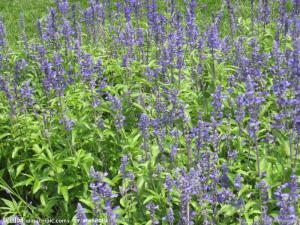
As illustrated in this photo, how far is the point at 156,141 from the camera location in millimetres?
4023

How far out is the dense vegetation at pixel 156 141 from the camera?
3.42 m

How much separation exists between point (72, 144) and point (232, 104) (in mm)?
1432

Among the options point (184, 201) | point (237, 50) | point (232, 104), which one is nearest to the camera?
point (184, 201)

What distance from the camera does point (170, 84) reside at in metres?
4.80

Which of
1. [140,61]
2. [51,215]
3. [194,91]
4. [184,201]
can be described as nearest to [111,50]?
[140,61]

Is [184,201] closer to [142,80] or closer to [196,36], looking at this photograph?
[142,80]

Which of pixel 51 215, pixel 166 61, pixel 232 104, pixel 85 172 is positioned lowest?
pixel 51 215

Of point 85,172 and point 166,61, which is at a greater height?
point 166,61

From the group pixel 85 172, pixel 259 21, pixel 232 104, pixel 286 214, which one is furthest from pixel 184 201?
pixel 259 21

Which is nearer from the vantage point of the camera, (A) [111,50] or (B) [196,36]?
(B) [196,36]

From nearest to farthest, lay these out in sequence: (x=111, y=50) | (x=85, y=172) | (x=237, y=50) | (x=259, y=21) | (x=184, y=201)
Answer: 1. (x=184, y=201)
2. (x=85, y=172)
3. (x=237, y=50)
4. (x=111, y=50)
5. (x=259, y=21)

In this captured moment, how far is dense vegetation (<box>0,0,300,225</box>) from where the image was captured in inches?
135

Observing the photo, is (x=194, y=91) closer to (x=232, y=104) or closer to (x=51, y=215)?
(x=232, y=104)

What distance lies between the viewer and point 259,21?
21.9 ft
